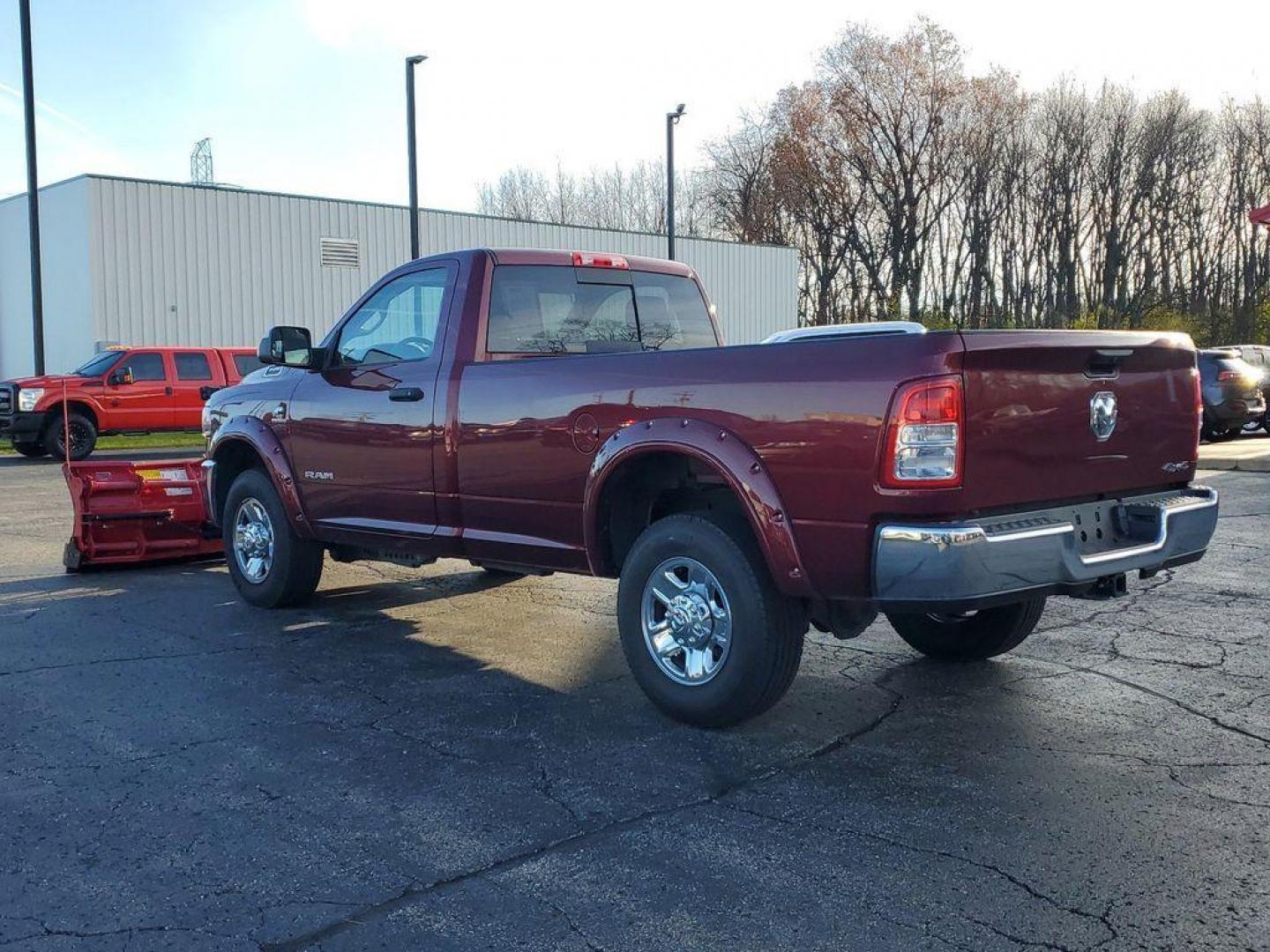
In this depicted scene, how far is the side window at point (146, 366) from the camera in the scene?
68.0ft

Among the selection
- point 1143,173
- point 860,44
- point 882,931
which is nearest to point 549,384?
point 882,931

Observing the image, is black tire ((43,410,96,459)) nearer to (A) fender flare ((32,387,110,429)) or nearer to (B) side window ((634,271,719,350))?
(A) fender flare ((32,387,110,429))

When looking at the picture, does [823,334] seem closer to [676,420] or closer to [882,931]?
[676,420]

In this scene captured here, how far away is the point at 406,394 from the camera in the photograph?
6.03 meters

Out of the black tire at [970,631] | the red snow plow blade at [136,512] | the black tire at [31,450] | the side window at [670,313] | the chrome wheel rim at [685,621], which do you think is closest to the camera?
the chrome wheel rim at [685,621]

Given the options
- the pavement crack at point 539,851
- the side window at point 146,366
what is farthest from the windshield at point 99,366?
the pavement crack at point 539,851

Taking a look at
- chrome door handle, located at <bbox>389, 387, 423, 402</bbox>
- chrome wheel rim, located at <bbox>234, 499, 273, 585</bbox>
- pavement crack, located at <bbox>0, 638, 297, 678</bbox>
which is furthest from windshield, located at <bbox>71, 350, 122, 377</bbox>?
chrome door handle, located at <bbox>389, 387, 423, 402</bbox>

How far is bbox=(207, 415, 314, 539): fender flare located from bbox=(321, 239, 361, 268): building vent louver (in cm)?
2370

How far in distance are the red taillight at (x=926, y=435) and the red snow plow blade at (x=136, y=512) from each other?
5.97 m

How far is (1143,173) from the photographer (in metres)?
47.4

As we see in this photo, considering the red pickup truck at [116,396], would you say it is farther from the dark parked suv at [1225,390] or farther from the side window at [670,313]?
the dark parked suv at [1225,390]

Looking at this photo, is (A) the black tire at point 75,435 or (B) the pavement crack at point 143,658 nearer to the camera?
(B) the pavement crack at point 143,658

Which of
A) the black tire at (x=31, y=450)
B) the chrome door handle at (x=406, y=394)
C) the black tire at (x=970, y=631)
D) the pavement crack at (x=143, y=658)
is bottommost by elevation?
the pavement crack at (x=143, y=658)

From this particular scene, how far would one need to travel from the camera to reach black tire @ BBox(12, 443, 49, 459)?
2042cm
